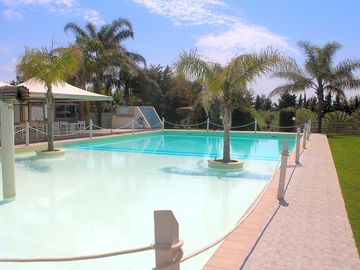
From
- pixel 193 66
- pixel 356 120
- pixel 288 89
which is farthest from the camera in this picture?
pixel 356 120

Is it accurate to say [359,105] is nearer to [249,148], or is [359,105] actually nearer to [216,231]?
[249,148]

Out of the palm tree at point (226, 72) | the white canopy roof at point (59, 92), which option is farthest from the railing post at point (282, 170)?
the white canopy roof at point (59, 92)

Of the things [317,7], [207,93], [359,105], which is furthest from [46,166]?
[359,105]

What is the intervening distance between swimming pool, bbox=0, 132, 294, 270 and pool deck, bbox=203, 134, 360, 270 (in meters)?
0.69

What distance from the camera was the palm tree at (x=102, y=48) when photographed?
80.5ft

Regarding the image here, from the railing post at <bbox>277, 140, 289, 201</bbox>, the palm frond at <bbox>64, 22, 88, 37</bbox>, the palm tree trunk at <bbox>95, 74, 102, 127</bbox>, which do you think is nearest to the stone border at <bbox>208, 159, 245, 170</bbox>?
the railing post at <bbox>277, 140, 289, 201</bbox>

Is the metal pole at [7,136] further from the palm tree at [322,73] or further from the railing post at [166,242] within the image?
the palm tree at [322,73]

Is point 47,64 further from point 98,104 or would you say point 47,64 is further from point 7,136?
point 98,104

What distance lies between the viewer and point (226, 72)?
34.7ft

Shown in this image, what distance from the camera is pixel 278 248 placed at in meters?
Answer: 4.08

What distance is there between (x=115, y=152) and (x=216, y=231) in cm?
971

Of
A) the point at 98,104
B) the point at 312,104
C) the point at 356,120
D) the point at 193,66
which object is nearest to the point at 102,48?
the point at 98,104

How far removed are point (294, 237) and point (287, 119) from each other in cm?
2115

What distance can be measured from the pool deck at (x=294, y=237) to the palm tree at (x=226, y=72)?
430cm
